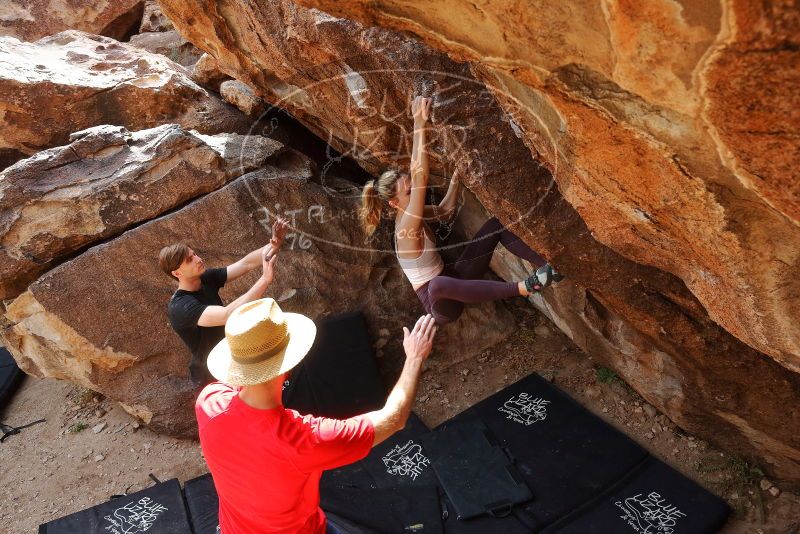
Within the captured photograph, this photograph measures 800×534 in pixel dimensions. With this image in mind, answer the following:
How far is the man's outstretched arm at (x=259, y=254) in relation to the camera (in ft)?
12.2

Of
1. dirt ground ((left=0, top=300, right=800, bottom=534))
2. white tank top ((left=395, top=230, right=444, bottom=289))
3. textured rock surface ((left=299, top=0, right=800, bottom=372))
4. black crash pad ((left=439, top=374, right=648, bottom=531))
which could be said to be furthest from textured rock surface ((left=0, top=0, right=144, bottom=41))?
textured rock surface ((left=299, top=0, right=800, bottom=372))

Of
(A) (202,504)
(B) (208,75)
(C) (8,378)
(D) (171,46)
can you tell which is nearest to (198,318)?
(A) (202,504)

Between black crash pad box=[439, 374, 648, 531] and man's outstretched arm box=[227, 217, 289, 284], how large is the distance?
6.16ft

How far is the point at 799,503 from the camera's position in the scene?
358 centimetres

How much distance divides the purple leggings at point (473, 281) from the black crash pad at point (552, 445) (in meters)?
1.04

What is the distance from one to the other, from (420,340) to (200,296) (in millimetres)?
1772

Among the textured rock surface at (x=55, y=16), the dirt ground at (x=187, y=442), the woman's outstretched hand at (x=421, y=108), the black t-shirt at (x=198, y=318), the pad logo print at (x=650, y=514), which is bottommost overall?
the dirt ground at (x=187, y=442)

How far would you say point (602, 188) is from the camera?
99.7 inches

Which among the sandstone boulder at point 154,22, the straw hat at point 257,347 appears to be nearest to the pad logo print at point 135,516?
the straw hat at point 257,347

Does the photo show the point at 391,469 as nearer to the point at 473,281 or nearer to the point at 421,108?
the point at 473,281

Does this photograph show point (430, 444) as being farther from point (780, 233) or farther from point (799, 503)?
point (780, 233)

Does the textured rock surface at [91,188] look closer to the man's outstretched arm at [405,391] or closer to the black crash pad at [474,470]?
the black crash pad at [474,470]

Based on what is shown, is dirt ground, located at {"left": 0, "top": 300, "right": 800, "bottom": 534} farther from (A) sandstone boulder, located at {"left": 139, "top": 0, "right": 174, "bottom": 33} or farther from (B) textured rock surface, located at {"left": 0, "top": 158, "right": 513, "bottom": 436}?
(A) sandstone boulder, located at {"left": 139, "top": 0, "right": 174, "bottom": 33}

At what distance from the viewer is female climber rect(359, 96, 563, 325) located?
3.60 metres
